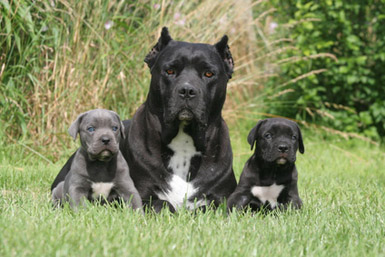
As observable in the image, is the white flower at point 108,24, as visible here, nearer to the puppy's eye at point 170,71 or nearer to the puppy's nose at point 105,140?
the puppy's eye at point 170,71

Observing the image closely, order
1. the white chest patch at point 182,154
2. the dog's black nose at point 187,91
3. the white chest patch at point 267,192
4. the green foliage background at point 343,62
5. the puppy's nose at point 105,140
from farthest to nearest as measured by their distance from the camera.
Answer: the green foliage background at point 343,62 → the white chest patch at point 267,192 → the white chest patch at point 182,154 → the puppy's nose at point 105,140 → the dog's black nose at point 187,91

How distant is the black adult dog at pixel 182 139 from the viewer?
406cm

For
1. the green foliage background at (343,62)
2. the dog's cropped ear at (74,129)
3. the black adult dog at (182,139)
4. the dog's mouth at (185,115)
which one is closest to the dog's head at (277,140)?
the black adult dog at (182,139)

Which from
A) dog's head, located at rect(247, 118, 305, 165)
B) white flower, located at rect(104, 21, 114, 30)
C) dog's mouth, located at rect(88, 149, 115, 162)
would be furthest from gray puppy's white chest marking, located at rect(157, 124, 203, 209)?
white flower, located at rect(104, 21, 114, 30)

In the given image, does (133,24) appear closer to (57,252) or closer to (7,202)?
(7,202)

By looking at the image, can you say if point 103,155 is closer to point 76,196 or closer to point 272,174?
point 76,196

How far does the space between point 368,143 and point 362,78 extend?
1.03 metres

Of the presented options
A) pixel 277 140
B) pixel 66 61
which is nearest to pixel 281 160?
pixel 277 140

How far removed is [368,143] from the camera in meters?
8.48

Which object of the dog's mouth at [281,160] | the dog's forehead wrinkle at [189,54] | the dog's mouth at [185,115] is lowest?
the dog's mouth at [281,160]

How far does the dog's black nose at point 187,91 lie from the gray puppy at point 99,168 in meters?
0.62

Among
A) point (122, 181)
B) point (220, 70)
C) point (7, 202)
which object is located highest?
point (220, 70)

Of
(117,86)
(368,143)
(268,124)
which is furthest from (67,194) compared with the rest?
(368,143)

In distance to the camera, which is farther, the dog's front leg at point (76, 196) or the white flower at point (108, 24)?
the white flower at point (108, 24)
